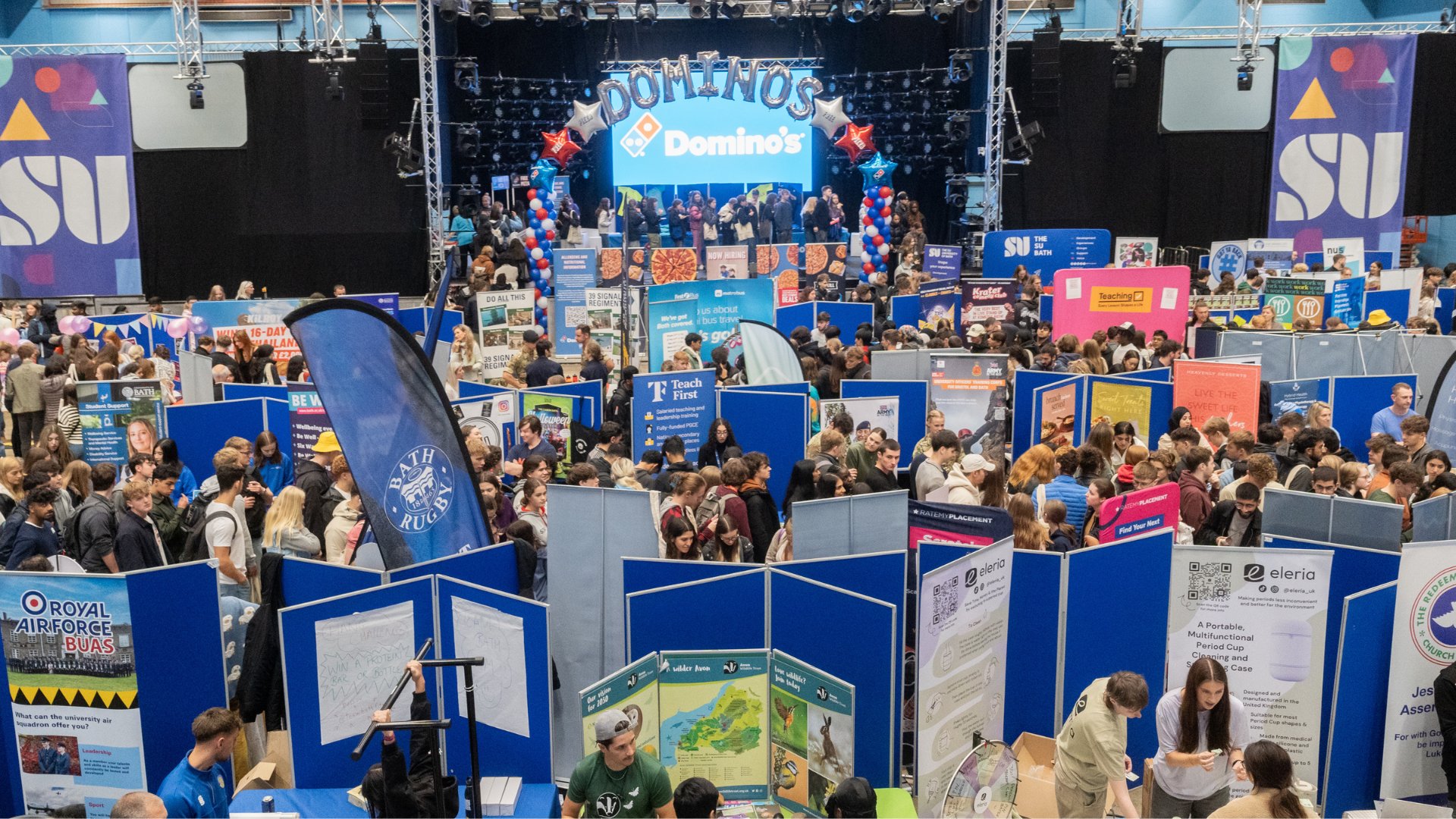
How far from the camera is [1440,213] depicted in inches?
810

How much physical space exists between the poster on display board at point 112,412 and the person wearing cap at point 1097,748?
21.3 feet

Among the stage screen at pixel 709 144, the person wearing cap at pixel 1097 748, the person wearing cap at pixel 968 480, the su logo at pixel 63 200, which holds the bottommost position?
the person wearing cap at pixel 1097 748

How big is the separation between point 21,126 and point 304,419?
12.9m

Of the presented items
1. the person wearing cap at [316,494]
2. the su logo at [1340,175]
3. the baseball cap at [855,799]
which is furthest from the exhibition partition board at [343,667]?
the su logo at [1340,175]

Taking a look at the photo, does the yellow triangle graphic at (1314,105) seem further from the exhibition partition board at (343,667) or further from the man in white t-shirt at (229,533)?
the exhibition partition board at (343,667)

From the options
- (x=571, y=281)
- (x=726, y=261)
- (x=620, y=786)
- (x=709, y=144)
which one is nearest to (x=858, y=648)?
(x=620, y=786)

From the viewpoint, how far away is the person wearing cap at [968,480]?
261 inches

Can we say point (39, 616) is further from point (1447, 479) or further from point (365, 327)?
point (1447, 479)

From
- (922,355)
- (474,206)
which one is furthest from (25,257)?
(922,355)

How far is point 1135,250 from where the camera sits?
1894 cm

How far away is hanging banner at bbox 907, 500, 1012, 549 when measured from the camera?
5.38 metres

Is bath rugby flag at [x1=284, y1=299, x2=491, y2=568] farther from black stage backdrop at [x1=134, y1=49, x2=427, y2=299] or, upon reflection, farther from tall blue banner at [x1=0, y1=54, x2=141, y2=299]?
tall blue banner at [x1=0, y1=54, x2=141, y2=299]

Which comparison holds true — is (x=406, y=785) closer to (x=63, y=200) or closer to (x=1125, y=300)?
(x=1125, y=300)

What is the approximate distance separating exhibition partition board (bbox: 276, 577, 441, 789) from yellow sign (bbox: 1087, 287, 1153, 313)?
8346 mm
